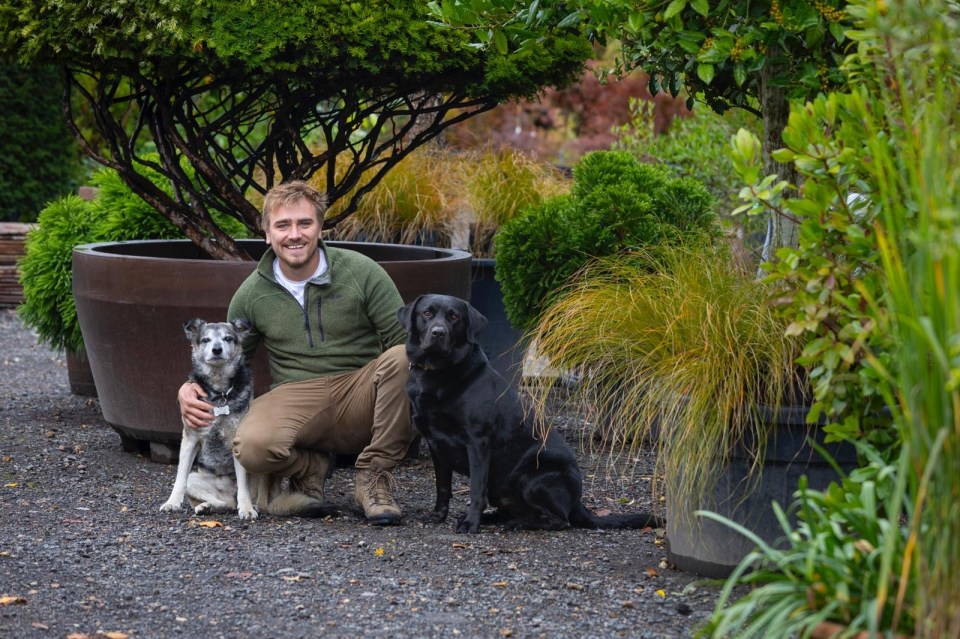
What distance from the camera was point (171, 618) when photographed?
11.4 feet

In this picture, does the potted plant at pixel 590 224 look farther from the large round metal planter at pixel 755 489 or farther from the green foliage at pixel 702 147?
the green foliage at pixel 702 147

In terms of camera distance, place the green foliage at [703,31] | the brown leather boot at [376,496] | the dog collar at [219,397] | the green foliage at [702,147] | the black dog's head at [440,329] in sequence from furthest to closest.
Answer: the green foliage at [702,147] < the dog collar at [219,397] < the brown leather boot at [376,496] < the black dog's head at [440,329] < the green foliage at [703,31]

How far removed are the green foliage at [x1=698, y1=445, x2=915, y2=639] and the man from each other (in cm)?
223

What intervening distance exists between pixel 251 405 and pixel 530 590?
1678 millimetres

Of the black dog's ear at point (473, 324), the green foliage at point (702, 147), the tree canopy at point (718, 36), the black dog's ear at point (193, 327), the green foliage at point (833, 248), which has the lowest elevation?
the black dog's ear at point (193, 327)

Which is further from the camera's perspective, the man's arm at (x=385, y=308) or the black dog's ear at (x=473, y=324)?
the man's arm at (x=385, y=308)

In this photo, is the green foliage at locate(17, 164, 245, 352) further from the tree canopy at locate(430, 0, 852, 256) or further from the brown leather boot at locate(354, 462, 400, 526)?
the tree canopy at locate(430, 0, 852, 256)

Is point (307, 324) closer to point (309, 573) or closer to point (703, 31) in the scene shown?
point (309, 573)

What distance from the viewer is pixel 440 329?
4.39 m

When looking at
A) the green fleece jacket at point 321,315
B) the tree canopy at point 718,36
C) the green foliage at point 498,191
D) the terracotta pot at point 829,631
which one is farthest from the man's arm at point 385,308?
the green foliage at point 498,191

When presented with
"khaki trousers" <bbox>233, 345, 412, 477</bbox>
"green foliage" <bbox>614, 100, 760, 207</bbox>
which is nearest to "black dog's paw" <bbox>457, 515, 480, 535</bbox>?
"khaki trousers" <bbox>233, 345, 412, 477</bbox>

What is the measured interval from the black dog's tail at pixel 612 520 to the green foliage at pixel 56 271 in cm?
337

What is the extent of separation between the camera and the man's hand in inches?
189

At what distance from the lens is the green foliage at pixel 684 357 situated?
354 centimetres
